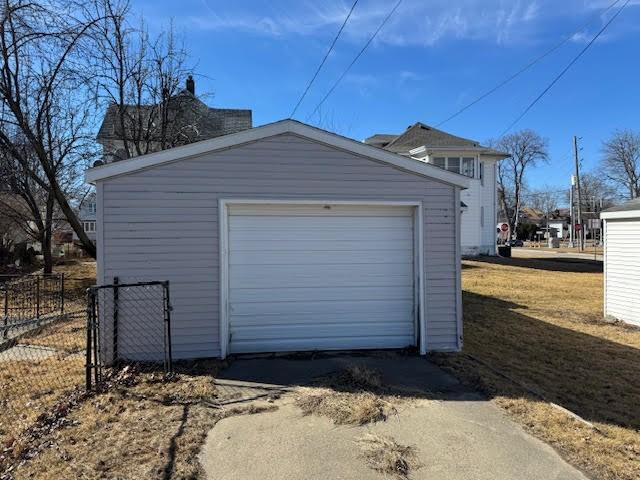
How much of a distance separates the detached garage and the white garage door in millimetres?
15

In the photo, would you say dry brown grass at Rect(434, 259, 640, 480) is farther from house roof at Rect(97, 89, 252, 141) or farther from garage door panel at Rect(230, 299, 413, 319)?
house roof at Rect(97, 89, 252, 141)

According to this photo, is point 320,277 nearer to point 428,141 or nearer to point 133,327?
point 133,327

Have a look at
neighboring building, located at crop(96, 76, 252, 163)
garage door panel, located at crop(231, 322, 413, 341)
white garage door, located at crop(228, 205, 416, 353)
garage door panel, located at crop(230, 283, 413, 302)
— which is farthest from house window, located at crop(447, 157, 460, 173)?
garage door panel, located at crop(231, 322, 413, 341)

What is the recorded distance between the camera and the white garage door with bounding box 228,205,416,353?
682 cm

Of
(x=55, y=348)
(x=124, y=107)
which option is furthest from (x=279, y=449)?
(x=124, y=107)

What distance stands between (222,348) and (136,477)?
3.13 metres

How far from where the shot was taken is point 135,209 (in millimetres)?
6348

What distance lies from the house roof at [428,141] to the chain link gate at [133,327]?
2267 cm

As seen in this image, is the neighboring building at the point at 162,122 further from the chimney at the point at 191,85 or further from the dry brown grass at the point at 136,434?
the dry brown grass at the point at 136,434

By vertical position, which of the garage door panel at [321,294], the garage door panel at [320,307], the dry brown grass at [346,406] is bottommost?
the dry brown grass at [346,406]

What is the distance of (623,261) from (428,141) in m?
19.7

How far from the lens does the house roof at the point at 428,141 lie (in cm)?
2794

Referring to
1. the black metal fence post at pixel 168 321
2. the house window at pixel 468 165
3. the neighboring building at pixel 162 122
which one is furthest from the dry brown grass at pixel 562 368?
the house window at pixel 468 165

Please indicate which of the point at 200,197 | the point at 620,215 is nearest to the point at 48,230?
the point at 200,197
